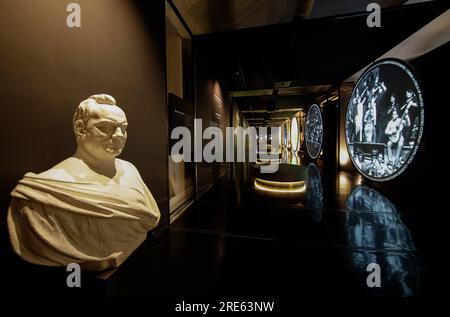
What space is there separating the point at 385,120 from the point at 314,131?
124 inches

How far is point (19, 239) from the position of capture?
25.0 inches

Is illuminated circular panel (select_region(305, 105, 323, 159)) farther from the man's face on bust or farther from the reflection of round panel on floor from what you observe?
the man's face on bust

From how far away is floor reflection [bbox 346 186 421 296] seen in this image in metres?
1.02

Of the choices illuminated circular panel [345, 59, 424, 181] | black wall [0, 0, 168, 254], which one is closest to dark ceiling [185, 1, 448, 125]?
illuminated circular panel [345, 59, 424, 181]

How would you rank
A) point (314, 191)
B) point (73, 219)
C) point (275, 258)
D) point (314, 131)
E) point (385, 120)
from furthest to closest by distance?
point (314, 131), point (314, 191), point (385, 120), point (275, 258), point (73, 219)

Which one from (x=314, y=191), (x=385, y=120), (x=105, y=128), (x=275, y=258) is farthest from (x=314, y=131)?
(x=105, y=128)

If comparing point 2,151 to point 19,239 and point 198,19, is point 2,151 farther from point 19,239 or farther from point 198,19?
point 198,19

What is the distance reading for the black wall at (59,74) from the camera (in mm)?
702

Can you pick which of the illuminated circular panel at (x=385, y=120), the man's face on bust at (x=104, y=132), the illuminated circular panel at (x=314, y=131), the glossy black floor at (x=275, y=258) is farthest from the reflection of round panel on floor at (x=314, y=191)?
the man's face on bust at (x=104, y=132)

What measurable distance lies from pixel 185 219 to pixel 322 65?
3.99 meters

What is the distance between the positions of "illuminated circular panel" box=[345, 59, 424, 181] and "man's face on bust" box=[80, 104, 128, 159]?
2.92m

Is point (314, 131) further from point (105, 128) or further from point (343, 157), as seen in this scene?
point (105, 128)

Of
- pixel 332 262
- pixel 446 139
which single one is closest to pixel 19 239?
pixel 332 262

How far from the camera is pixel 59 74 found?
86 cm
